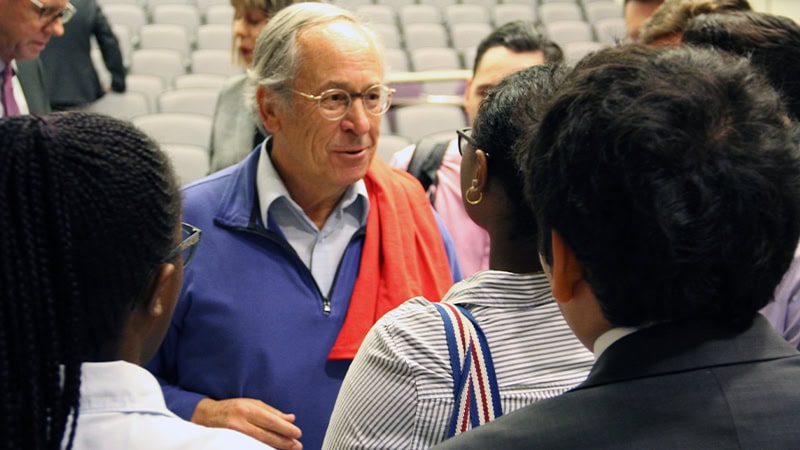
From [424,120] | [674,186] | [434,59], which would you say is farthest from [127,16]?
[674,186]

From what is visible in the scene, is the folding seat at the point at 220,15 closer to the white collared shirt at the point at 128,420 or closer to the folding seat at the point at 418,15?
the folding seat at the point at 418,15

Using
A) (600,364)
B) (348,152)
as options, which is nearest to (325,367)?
(348,152)

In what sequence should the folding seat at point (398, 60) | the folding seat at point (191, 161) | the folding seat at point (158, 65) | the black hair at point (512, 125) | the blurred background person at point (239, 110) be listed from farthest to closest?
the folding seat at point (398, 60)
the folding seat at point (158, 65)
the folding seat at point (191, 161)
the blurred background person at point (239, 110)
the black hair at point (512, 125)

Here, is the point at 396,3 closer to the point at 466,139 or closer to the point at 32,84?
the point at 32,84

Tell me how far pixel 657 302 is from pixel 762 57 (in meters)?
1.04

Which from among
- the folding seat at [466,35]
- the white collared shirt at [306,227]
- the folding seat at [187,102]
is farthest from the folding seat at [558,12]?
the white collared shirt at [306,227]

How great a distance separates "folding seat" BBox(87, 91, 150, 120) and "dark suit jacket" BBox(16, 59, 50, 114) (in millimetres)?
2789

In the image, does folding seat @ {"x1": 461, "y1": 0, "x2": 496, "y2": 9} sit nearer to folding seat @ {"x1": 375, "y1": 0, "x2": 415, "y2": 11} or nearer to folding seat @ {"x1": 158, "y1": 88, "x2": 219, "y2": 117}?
folding seat @ {"x1": 375, "y1": 0, "x2": 415, "y2": 11}

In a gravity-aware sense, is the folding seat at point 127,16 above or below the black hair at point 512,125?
below

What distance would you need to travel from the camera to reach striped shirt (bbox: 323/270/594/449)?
1.16 meters

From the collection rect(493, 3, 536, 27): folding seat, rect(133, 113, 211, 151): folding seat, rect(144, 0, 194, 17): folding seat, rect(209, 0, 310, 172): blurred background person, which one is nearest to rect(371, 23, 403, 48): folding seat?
rect(493, 3, 536, 27): folding seat

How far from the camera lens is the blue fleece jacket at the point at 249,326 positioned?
6.15ft

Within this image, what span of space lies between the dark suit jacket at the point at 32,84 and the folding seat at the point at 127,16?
4.70m

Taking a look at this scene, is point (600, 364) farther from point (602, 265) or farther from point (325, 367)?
point (325, 367)
